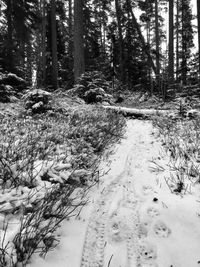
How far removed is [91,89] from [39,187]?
7.84 m

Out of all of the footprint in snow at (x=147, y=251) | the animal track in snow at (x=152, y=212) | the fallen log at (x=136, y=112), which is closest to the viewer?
the footprint in snow at (x=147, y=251)

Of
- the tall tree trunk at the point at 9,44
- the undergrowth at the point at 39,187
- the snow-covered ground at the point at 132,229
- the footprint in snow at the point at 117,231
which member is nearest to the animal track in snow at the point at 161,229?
the snow-covered ground at the point at 132,229

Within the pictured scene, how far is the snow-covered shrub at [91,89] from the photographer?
10.1m

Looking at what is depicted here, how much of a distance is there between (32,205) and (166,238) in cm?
153

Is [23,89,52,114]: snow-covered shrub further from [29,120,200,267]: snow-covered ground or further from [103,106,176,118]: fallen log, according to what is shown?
[29,120,200,267]: snow-covered ground

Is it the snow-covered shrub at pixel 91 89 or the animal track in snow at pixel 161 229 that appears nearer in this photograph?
the animal track in snow at pixel 161 229

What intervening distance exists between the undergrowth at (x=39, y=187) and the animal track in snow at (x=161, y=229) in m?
0.94

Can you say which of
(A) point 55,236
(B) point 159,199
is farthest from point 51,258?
(B) point 159,199

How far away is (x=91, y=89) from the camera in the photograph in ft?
33.1

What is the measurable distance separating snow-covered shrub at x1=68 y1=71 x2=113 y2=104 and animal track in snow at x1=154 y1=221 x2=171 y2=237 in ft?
26.5

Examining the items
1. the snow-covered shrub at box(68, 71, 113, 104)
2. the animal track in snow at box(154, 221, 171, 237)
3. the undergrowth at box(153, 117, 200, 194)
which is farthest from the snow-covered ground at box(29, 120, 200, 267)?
the snow-covered shrub at box(68, 71, 113, 104)

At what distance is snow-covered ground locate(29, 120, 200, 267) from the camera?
6.63 ft

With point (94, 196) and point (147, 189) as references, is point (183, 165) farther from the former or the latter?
point (94, 196)

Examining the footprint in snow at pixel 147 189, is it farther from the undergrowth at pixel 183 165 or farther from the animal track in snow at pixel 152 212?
the animal track in snow at pixel 152 212
